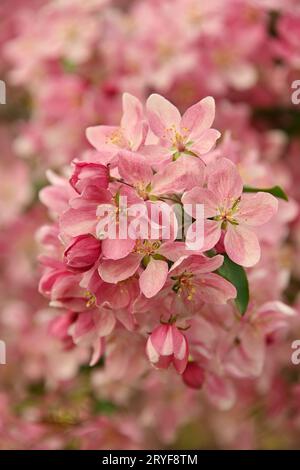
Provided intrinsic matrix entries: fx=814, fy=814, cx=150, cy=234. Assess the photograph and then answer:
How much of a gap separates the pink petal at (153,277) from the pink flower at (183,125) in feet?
0.48

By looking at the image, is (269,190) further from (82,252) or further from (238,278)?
(82,252)

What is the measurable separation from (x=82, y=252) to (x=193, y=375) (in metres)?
0.26

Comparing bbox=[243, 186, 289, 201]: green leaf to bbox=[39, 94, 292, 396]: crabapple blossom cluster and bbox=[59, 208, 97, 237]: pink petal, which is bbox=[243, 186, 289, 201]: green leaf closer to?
bbox=[39, 94, 292, 396]: crabapple blossom cluster

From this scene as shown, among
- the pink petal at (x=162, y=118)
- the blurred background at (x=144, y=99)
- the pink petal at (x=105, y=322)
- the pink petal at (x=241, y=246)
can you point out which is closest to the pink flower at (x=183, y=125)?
the pink petal at (x=162, y=118)

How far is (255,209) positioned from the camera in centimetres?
95

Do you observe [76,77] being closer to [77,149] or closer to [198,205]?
[77,149]

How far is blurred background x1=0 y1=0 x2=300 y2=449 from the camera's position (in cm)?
149

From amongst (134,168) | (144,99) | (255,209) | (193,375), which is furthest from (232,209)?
(144,99)

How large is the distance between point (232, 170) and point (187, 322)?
203 mm

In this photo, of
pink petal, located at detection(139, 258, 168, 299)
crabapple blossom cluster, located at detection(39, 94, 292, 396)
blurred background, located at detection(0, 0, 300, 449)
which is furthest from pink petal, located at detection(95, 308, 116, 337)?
blurred background, located at detection(0, 0, 300, 449)

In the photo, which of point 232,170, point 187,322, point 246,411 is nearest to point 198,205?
point 232,170

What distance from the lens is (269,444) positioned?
1.59 m

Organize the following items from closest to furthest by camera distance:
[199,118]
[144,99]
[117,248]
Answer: [117,248], [199,118], [144,99]

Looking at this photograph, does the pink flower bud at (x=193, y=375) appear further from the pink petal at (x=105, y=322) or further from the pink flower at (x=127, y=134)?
the pink flower at (x=127, y=134)
